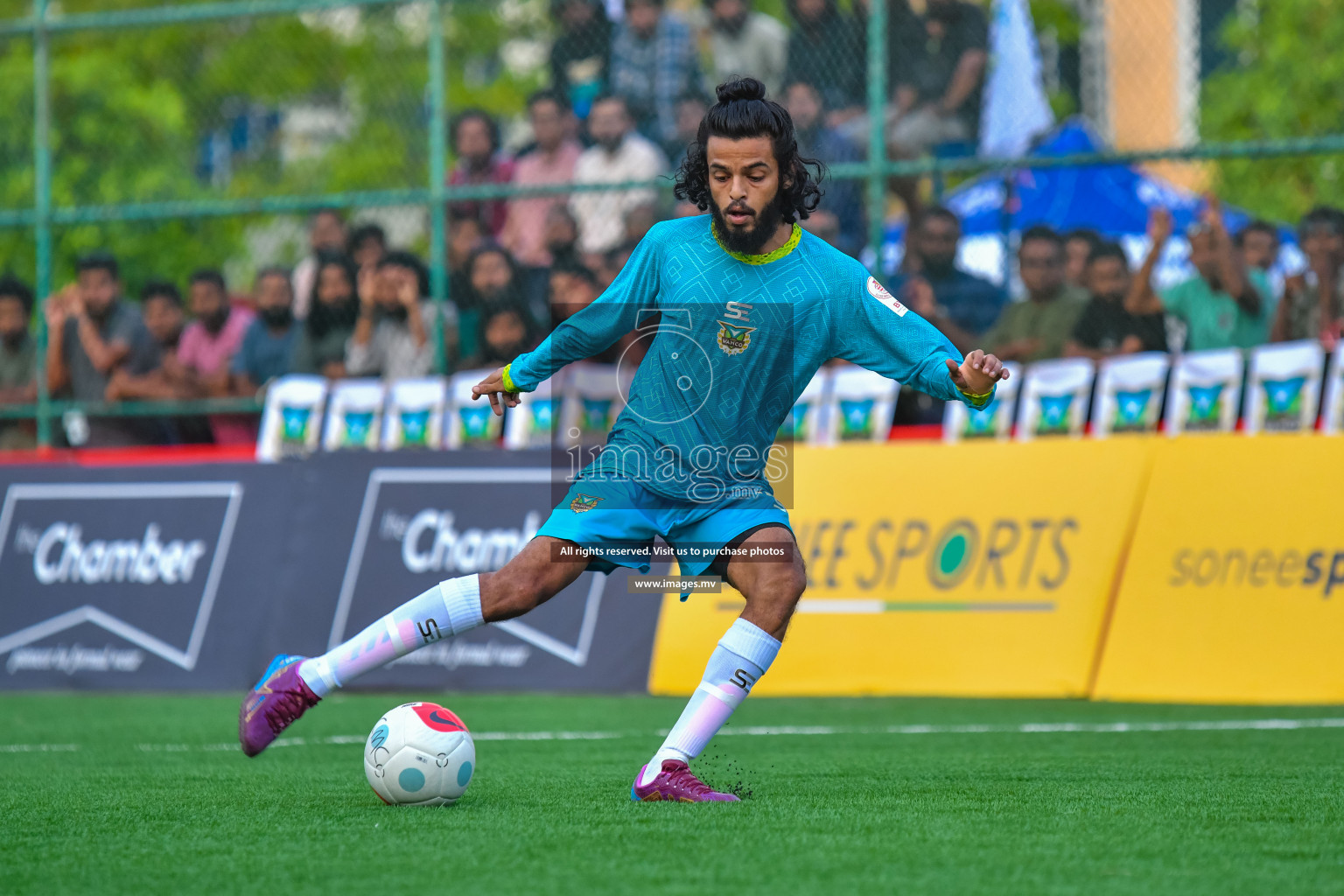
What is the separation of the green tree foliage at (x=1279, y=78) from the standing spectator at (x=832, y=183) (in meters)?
4.44

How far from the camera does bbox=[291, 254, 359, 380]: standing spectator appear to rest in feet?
37.9

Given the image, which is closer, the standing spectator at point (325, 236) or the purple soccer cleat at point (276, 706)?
the purple soccer cleat at point (276, 706)

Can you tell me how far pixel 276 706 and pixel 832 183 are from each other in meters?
6.58

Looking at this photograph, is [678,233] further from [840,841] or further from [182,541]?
[182,541]

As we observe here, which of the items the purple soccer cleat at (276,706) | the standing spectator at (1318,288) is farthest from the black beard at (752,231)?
the standing spectator at (1318,288)

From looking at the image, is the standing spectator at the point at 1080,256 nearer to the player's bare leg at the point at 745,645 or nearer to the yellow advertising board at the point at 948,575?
the yellow advertising board at the point at 948,575

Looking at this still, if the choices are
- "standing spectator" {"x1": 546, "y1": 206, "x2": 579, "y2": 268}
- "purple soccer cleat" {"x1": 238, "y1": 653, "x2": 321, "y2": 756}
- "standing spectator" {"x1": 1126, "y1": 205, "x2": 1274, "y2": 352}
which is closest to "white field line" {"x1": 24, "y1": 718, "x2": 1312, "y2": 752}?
"purple soccer cleat" {"x1": 238, "y1": 653, "x2": 321, "y2": 756}

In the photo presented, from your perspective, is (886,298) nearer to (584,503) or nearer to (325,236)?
(584,503)

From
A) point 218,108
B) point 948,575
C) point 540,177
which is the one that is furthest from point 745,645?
point 218,108

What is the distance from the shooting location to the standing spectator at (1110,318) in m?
9.97

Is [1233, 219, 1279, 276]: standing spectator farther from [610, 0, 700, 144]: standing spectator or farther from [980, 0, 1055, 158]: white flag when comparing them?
[610, 0, 700, 144]: standing spectator

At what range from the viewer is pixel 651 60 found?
11617mm

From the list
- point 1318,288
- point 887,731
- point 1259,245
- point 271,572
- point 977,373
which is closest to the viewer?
point 977,373

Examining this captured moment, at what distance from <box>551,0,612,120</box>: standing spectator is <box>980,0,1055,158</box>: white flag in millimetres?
2640
